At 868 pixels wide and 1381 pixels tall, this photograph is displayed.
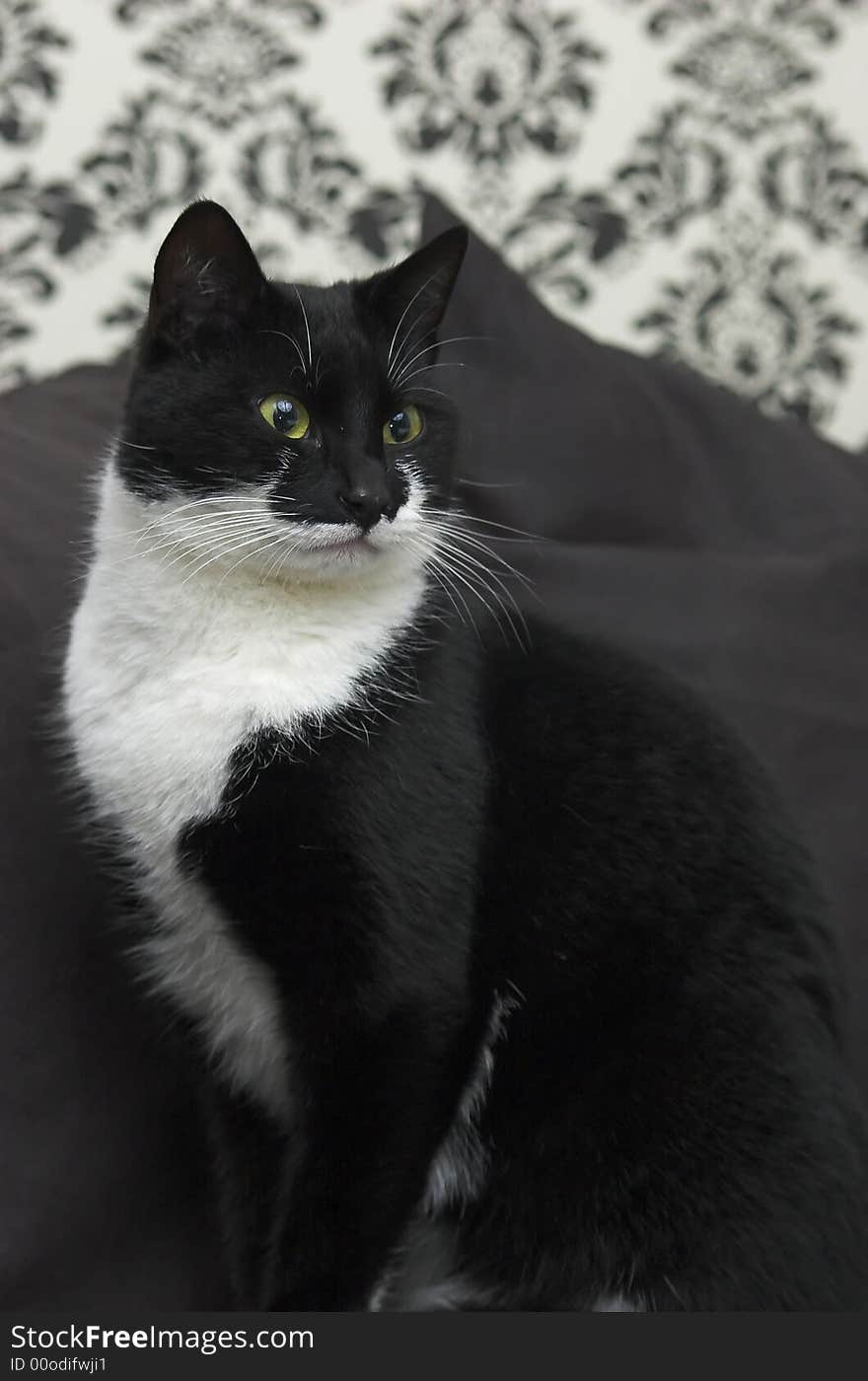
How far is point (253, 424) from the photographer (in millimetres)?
845

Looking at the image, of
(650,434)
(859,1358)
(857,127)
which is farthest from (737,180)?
(859,1358)

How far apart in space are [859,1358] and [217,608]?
0.60 meters

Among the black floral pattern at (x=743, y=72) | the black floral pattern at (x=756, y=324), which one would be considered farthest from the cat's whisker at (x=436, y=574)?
the black floral pattern at (x=743, y=72)

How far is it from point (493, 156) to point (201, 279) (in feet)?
3.17

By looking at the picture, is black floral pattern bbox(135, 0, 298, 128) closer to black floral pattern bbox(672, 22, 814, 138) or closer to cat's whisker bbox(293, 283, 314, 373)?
black floral pattern bbox(672, 22, 814, 138)

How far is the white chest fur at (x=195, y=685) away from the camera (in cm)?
86

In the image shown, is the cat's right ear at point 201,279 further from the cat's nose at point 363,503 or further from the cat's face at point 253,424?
the cat's nose at point 363,503

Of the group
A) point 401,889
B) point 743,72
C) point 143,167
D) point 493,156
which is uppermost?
point 743,72

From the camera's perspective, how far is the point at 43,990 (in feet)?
3.17

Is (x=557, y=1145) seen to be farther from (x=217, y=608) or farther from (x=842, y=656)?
(x=842, y=656)

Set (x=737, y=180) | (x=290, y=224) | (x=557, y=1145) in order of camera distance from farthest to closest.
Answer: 1. (x=737, y=180)
2. (x=290, y=224)
3. (x=557, y=1145)

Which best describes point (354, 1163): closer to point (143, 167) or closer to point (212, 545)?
point (212, 545)

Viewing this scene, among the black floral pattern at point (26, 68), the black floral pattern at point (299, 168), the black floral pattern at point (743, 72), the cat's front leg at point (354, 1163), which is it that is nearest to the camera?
the cat's front leg at point (354, 1163)

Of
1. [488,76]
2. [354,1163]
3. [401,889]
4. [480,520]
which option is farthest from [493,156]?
[354,1163]
